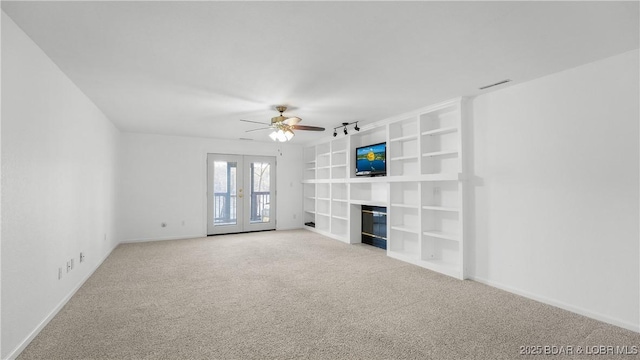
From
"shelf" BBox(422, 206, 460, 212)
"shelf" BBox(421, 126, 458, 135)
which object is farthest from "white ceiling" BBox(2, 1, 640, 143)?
"shelf" BBox(422, 206, 460, 212)

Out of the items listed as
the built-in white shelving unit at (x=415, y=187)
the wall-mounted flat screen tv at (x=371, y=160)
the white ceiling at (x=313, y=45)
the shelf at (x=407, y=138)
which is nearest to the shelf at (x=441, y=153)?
the built-in white shelving unit at (x=415, y=187)

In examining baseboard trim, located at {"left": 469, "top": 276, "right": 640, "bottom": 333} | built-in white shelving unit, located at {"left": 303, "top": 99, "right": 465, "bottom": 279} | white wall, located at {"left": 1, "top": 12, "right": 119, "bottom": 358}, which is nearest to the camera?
white wall, located at {"left": 1, "top": 12, "right": 119, "bottom": 358}

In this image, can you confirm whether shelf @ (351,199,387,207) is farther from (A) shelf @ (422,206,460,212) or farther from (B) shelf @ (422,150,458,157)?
(B) shelf @ (422,150,458,157)

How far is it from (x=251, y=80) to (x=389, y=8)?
6.18ft

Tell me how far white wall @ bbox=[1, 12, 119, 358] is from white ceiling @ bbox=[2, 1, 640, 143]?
30 cm

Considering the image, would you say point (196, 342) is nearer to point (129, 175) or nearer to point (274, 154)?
point (129, 175)

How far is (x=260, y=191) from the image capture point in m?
8.24

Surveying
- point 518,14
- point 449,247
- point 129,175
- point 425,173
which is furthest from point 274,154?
point 518,14

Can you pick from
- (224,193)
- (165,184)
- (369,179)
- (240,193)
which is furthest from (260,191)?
(369,179)

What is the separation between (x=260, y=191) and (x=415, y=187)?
4.48 metres

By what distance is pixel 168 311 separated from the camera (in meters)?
3.05

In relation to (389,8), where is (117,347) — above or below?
below

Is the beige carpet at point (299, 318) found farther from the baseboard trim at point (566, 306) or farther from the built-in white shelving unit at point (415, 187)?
the built-in white shelving unit at point (415, 187)

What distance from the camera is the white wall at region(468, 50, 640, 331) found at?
109 inches
